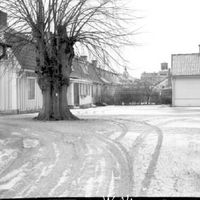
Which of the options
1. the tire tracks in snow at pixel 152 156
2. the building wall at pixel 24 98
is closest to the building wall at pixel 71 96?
the building wall at pixel 24 98

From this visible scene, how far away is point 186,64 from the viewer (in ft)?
116

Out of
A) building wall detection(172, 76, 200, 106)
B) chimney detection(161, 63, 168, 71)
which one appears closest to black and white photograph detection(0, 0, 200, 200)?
building wall detection(172, 76, 200, 106)

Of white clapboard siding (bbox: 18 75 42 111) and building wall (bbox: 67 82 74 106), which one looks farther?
building wall (bbox: 67 82 74 106)

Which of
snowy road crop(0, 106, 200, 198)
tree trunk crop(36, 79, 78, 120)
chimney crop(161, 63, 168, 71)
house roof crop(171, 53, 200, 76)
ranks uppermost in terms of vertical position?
chimney crop(161, 63, 168, 71)

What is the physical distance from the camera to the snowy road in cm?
562

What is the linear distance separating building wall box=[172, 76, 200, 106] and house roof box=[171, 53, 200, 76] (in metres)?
0.80

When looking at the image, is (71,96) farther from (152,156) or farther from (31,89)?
(152,156)

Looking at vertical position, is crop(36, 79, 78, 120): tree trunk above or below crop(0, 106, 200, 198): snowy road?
above

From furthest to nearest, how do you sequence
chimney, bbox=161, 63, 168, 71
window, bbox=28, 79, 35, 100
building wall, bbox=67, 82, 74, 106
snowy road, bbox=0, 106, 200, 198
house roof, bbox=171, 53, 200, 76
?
chimney, bbox=161, 63, 168, 71, house roof, bbox=171, 53, 200, 76, building wall, bbox=67, 82, 74, 106, window, bbox=28, 79, 35, 100, snowy road, bbox=0, 106, 200, 198

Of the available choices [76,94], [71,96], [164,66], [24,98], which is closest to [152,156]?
[24,98]

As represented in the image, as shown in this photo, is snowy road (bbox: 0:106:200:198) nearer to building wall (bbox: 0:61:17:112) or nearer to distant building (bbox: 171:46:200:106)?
building wall (bbox: 0:61:17:112)

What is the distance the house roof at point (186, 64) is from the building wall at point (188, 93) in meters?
0.80

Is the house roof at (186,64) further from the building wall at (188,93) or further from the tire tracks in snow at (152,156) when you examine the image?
the tire tracks in snow at (152,156)

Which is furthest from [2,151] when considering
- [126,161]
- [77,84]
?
[77,84]
